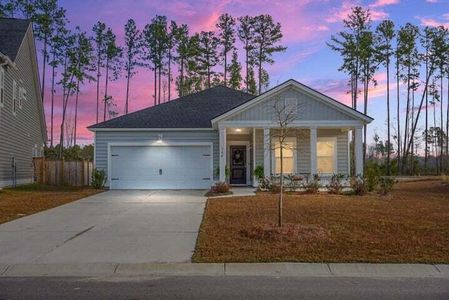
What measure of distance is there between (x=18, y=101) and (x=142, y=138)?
7544 mm

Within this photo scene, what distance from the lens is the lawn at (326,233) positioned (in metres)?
8.70

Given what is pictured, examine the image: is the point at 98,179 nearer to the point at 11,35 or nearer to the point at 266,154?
the point at 266,154

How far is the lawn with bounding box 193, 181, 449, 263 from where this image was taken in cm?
870

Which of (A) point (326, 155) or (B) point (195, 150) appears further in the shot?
(B) point (195, 150)

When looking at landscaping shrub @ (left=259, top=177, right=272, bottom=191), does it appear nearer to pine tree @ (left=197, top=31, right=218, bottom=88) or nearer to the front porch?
the front porch

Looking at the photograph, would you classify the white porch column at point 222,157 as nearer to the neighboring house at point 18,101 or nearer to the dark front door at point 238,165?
the dark front door at point 238,165

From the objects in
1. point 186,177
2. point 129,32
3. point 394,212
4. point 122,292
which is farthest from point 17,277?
point 129,32

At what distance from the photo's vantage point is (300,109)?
73.4 ft

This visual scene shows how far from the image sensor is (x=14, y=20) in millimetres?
27078

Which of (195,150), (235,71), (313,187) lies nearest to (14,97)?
(195,150)

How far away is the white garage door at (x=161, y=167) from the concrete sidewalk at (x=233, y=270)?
16.4 meters

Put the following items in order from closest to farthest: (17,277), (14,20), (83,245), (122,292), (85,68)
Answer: (122,292) < (17,277) < (83,245) < (14,20) < (85,68)

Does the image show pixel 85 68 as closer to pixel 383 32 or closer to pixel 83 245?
pixel 383 32

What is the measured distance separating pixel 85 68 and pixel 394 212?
37.4m
